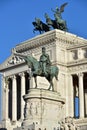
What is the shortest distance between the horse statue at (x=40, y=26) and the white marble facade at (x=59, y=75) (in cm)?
222

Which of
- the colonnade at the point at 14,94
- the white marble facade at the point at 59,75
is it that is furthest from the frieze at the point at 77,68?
the colonnade at the point at 14,94

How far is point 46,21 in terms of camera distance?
8662 cm

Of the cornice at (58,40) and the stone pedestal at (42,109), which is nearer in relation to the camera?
the stone pedestal at (42,109)

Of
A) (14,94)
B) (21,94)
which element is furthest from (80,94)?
(14,94)

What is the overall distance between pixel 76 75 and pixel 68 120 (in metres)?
38.4

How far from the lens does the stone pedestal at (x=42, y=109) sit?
48.3m

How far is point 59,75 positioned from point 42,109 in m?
33.3

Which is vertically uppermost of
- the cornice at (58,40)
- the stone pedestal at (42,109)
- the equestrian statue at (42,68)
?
the cornice at (58,40)

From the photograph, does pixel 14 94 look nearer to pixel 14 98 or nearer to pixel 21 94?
pixel 14 98

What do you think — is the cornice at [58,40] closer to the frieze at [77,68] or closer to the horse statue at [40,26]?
the horse statue at [40,26]

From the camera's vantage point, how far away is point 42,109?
48.8m

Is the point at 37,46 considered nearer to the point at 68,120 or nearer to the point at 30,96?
the point at 30,96

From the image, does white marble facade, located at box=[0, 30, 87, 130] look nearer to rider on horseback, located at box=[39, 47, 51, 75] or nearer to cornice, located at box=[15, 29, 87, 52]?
cornice, located at box=[15, 29, 87, 52]

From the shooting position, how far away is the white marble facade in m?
81.4
